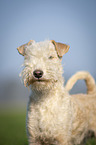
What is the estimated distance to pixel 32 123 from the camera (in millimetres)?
3994

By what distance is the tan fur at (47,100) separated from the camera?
3.79 m

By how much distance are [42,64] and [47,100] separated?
2.76 feet

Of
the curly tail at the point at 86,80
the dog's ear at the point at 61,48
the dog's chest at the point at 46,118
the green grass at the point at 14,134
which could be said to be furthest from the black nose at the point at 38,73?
the curly tail at the point at 86,80

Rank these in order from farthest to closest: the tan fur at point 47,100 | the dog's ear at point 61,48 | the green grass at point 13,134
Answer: the green grass at point 13,134 < the dog's ear at point 61,48 < the tan fur at point 47,100

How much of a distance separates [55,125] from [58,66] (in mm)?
1229

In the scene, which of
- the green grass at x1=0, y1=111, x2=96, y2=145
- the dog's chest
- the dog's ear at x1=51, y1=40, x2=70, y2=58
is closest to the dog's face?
the dog's ear at x1=51, y1=40, x2=70, y2=58

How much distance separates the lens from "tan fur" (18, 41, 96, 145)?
3793mm

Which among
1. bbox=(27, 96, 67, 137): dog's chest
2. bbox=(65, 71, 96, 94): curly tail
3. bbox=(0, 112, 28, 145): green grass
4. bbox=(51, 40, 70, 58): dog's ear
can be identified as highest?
bbox=(51, 40, 70, 58): dog's ear

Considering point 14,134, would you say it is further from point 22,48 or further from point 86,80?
point 22,48

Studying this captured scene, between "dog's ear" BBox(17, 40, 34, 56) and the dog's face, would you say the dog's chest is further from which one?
"dog's ear" BBox(17, 40, 34, 56)

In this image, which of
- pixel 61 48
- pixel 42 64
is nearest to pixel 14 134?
pixel 61 48

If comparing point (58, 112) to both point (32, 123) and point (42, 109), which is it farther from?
point (32, 123)

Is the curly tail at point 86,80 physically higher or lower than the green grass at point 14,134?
higher

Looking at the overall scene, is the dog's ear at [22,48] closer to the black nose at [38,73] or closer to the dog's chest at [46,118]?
the black nose at [38,73]
